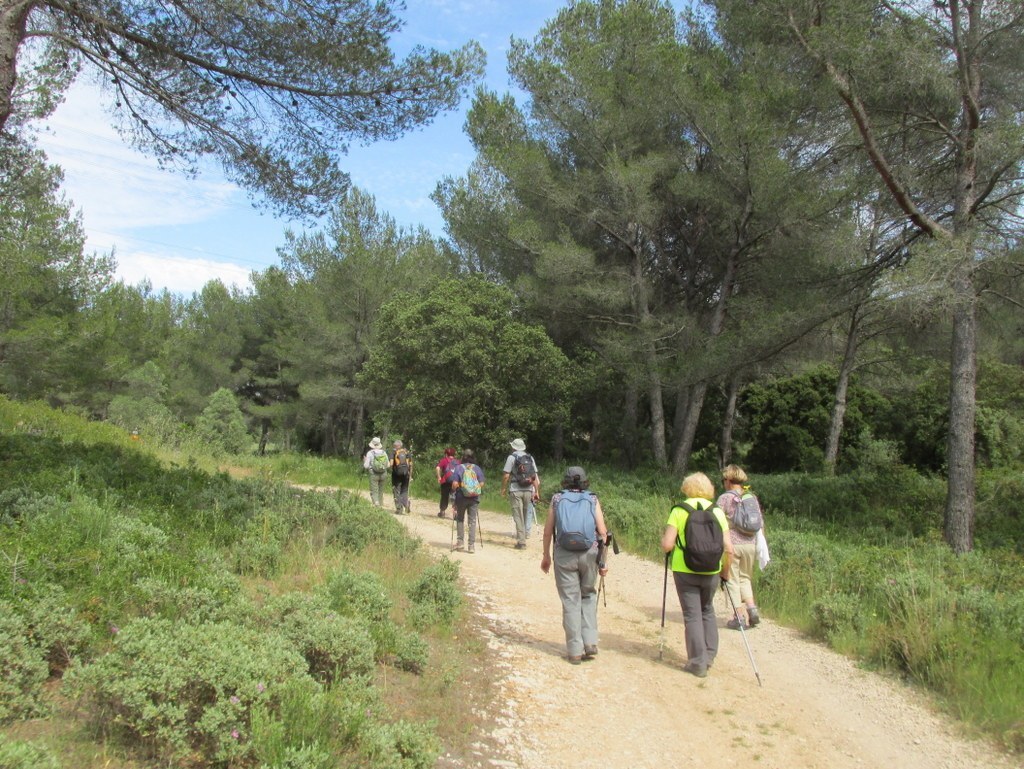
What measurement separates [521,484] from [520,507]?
1.37ft

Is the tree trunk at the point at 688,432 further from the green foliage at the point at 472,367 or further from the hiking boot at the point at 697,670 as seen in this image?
the hiking boot at the point at 697,670

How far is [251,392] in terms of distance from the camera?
169 ft

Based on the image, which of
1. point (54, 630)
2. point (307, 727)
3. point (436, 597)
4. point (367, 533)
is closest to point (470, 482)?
point (367, 533)

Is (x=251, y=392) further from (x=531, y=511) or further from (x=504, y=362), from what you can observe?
(x=531, y=511)

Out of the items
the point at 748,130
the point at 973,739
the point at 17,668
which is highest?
the point at 748,130

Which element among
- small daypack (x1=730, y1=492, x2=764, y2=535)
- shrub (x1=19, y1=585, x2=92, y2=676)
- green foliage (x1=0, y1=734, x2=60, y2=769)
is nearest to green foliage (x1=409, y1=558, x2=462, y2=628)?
shrub (x1=19, y1=585, x2=92, y2=676)

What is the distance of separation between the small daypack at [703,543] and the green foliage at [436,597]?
2.07 metres

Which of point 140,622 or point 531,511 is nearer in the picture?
point 140,622

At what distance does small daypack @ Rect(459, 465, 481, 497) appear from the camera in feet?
36.2

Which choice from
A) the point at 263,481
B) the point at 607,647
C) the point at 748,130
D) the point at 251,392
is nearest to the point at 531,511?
the point at 263,481

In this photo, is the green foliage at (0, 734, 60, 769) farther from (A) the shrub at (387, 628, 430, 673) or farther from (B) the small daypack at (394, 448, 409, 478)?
(B) the small daypack at (394, 448, 409, 478)

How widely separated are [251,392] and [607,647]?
160 ft

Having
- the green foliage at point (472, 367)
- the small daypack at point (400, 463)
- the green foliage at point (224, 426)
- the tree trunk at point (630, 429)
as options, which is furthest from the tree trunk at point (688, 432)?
the green foliage at point (224, 426)

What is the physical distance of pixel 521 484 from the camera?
38.7 ft
